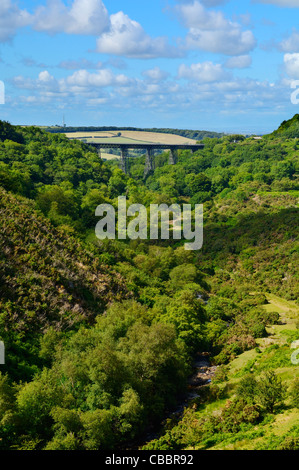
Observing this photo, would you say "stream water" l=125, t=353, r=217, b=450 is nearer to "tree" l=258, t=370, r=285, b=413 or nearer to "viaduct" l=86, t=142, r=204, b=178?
"tree" l=258, t=370, r=285, b=413

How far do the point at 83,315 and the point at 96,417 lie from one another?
54.9 feet

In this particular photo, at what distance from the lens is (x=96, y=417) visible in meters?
27.7

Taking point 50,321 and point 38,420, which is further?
point 50,321

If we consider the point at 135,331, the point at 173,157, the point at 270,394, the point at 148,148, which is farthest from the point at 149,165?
the point at 270,394

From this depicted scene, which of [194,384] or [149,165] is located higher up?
[149,165]

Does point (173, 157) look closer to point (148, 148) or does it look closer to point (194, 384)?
point (148, 148)

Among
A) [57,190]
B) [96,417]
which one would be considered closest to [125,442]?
[96,417]

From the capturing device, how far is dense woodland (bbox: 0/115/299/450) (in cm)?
2894

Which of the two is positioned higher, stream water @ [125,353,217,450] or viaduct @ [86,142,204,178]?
viaduct @ [86,142,204,178]

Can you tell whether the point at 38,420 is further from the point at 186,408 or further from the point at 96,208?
the point at 96,208

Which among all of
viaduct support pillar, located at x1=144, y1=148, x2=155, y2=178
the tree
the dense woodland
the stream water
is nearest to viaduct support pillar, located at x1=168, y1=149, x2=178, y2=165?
viaduct support pillar, located at x1=144, y1=148, x2=155, y2=178

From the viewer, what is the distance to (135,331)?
37500 millimetres

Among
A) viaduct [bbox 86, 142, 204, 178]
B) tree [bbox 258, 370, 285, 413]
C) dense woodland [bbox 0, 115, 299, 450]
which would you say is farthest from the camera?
viaduct [bbox 86, 142, 204, 178]

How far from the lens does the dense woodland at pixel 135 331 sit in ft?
94.9
